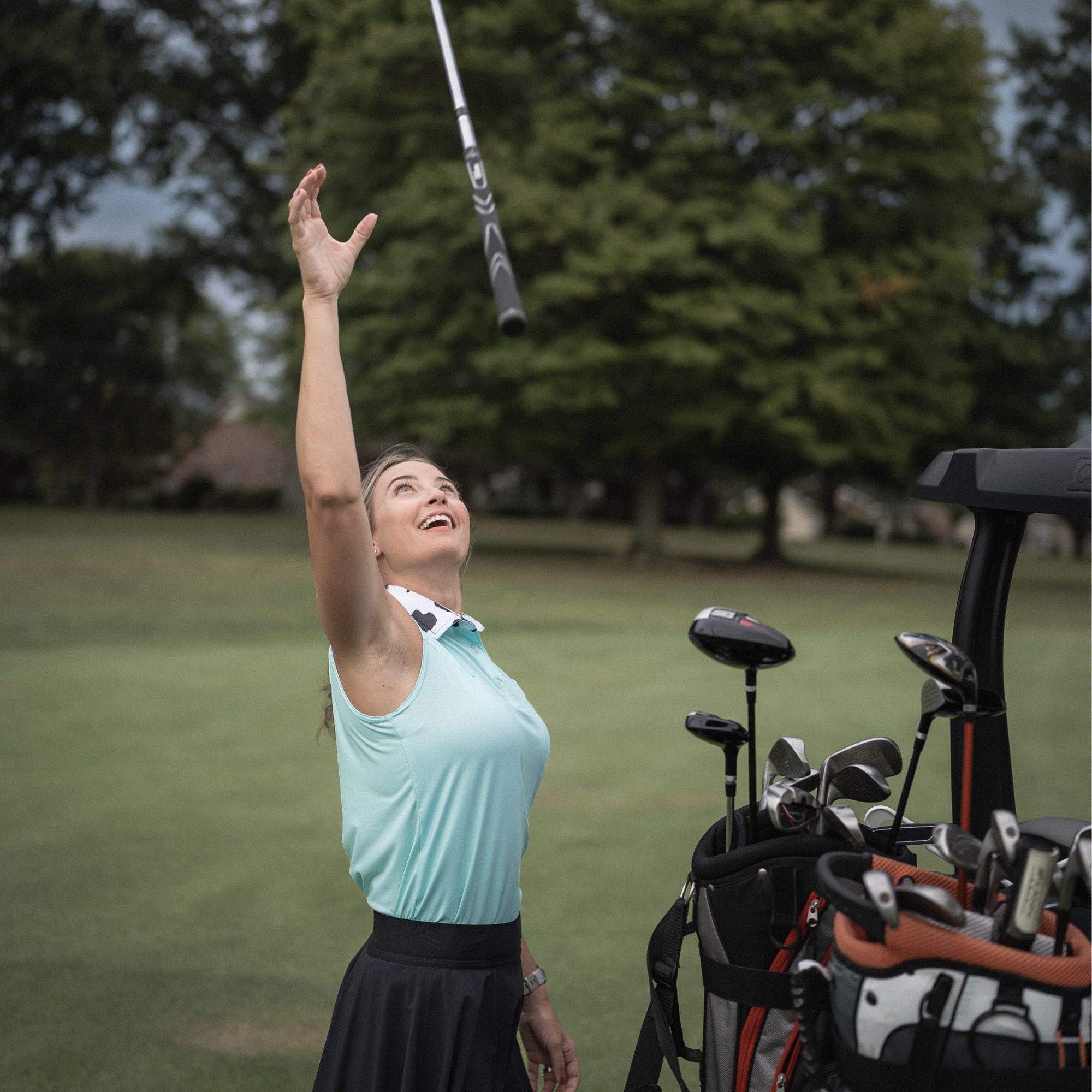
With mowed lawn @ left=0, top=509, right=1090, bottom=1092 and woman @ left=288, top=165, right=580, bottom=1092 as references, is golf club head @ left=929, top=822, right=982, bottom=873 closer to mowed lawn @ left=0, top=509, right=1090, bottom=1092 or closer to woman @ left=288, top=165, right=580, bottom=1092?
woman @ left=288, top=165, right=580, bottom=1092

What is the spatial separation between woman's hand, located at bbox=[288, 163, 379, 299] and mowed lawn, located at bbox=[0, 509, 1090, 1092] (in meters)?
1.02

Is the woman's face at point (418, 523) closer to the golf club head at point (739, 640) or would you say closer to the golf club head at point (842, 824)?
the golf club head at point (739, 640)

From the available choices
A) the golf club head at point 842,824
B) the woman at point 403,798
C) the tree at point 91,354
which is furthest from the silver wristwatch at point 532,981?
the tree at point 91,354

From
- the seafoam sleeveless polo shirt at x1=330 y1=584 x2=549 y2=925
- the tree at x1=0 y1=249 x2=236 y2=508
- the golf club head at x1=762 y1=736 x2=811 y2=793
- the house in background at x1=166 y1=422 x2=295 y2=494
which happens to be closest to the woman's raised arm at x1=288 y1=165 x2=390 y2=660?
the seafoam sleeveless polo shirt at x1=330 y1=584 x2=549 y2=925

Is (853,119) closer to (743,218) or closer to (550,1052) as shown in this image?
(743,218)

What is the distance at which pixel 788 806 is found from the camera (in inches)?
81.0

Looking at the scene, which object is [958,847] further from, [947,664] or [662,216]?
[662,216]

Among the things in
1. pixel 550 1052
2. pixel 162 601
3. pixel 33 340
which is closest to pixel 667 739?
pixel 550 1052

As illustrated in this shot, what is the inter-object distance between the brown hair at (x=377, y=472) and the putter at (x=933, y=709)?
0.96m

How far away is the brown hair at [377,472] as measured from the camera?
2521 mm

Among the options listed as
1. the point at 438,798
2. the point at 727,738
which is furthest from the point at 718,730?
the point at 438,798

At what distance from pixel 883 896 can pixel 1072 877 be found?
278 millimetres

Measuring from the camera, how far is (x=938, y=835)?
1.91 m

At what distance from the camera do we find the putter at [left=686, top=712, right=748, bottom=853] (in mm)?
2127
